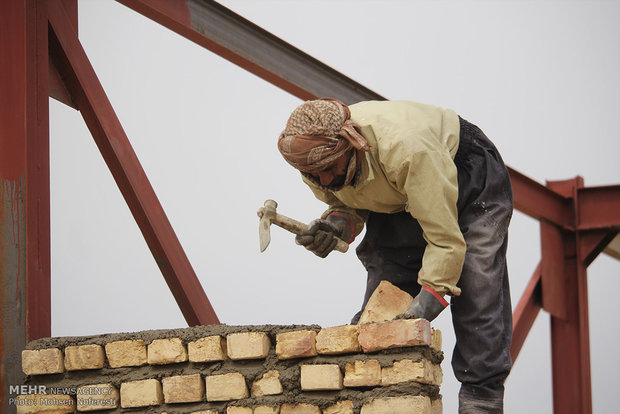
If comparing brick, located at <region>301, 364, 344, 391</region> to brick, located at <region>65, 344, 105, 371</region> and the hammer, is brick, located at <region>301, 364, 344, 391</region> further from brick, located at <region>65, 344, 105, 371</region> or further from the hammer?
brick, located at <region>65, 344, 105, 371</region>

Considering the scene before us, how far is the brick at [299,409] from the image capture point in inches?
131

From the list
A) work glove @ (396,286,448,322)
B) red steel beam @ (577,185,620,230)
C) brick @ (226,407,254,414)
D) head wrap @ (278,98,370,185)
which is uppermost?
red steel beam @ (577,185,620,230)

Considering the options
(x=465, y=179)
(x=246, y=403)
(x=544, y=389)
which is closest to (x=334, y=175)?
(x=465, y=179)

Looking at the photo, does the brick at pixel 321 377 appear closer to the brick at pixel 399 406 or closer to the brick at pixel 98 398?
the brick at pixel 399 406

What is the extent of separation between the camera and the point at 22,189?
397 centimetres

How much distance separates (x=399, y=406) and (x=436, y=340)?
37 cm

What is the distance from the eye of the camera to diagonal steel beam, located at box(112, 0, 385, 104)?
4938 millimetres

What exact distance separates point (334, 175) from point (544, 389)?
280 inches

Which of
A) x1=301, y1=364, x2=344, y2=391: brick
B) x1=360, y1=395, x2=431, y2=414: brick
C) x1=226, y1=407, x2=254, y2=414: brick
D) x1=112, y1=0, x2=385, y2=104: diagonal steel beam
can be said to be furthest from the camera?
x1=112, y1=0, x2=385, y2=104: diagonal steel beam

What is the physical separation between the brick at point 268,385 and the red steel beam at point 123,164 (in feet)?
4.43

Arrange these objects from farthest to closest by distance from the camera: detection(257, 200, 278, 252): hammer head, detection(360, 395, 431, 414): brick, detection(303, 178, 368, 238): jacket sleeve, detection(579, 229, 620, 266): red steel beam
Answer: detection(579, 229, 620, 266): red steel beam → detection(303, 178, 368, 238): jacket sleeve → detection(257, 200, 278, 252): hammer head → detection(360, 395, 431, 414): brick

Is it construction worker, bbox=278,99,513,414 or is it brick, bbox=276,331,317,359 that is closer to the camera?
brick, bbox=276,331,317,359

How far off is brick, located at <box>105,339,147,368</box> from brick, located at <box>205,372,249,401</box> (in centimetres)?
31

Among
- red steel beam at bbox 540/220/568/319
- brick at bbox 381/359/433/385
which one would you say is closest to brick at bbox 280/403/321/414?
brick at bbox 381/359/433/385
